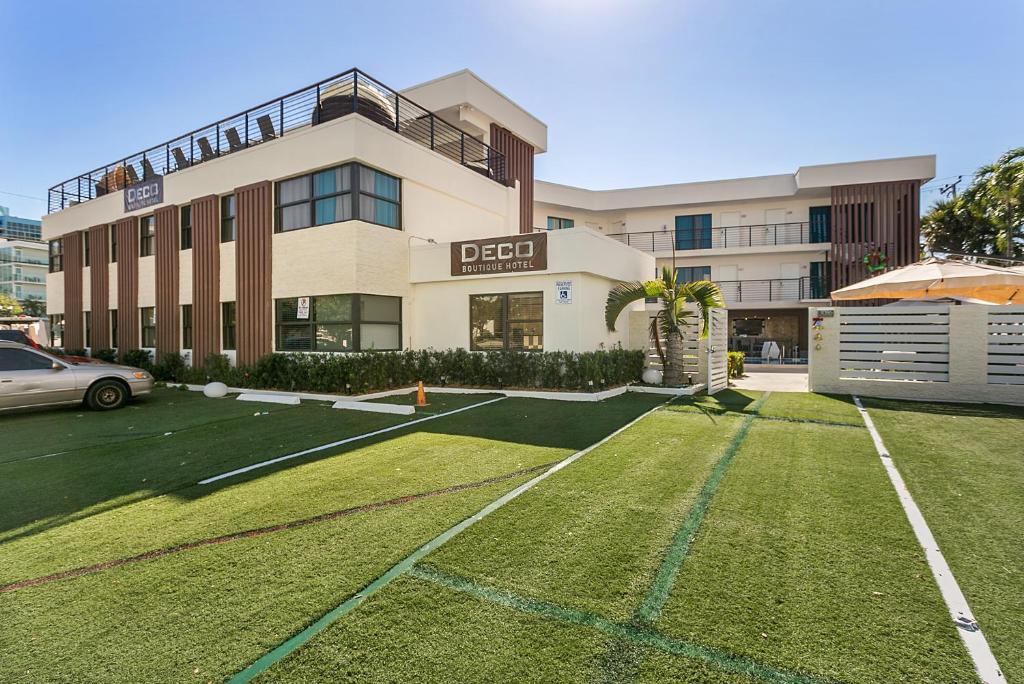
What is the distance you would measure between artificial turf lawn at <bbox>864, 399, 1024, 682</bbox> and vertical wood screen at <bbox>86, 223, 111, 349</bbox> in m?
23.0

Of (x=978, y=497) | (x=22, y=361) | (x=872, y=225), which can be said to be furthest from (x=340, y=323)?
(x=872, y=225)

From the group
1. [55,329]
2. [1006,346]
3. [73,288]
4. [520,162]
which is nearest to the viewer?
[1006,346]

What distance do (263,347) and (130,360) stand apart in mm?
6656

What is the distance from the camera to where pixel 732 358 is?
15.2 meters

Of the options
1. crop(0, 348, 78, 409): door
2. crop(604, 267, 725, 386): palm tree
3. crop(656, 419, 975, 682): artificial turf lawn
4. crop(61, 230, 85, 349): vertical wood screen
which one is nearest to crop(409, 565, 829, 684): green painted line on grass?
crop(656, 419, 975, 682): artificial turf lawn

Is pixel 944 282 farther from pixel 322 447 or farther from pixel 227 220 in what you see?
pixel 227 220

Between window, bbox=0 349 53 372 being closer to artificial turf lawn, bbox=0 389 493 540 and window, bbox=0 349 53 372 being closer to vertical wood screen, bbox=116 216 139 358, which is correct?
artificial turf lawn, bbox=0 389 493 540

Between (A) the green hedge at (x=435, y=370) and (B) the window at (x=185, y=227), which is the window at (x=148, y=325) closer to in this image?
(B) the window at (x=185, y=227)

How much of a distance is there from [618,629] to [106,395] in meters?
11.5

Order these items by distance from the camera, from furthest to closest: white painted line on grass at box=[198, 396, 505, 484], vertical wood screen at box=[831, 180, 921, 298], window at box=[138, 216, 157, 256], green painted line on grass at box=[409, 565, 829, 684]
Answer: vertical wood screen at box=[831, 180, 921, 298] → window at box=[138, 216, 157, 256] → white painted line on grass at box=[198, 396, 505, 484] → green painted line on grass at box=[409, 565, 829, 684]

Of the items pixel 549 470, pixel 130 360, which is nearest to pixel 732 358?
pixel 549 470

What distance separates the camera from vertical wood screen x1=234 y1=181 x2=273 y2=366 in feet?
42.6

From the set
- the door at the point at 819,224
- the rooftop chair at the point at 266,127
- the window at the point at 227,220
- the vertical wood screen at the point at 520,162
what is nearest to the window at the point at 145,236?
the window at the point at 227,220

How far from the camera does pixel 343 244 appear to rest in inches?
456
